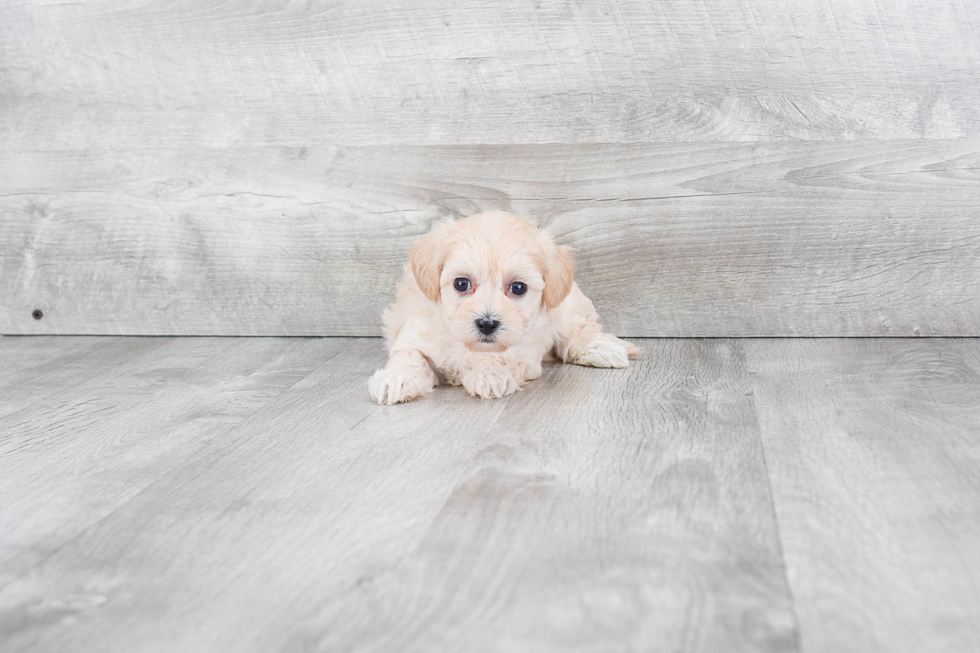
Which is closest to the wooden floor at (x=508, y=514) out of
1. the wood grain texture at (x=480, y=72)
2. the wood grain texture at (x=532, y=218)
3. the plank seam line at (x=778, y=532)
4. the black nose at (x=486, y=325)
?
the plank seam line at (x=778, y=532)

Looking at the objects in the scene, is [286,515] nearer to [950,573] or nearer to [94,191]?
[950,573]

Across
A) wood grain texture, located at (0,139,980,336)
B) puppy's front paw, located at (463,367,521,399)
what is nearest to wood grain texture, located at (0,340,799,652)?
puppy's front paw, located at (463,367,521,399)

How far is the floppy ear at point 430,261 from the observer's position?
75.5 inches

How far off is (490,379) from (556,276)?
28 centimetres

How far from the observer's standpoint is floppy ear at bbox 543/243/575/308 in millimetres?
1952

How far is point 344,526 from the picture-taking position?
1.25 metres

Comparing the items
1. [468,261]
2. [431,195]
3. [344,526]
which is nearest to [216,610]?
[344,526]

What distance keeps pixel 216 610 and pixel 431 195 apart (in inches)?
64.0

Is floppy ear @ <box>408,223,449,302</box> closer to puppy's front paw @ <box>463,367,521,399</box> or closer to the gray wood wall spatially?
puppy's front paw @ <box>463,367,521,399</box>

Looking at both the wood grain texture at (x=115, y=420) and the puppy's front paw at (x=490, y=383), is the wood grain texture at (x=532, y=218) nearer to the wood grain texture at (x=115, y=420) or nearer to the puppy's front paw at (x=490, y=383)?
the wood grain texture at (x=115, y=420)

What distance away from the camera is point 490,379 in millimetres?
1902

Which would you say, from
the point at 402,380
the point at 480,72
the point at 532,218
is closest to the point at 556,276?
the point at 402,380

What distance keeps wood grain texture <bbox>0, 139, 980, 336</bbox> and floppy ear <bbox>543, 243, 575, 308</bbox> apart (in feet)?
1.52

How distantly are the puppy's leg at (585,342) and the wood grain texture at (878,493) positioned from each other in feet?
1.06
